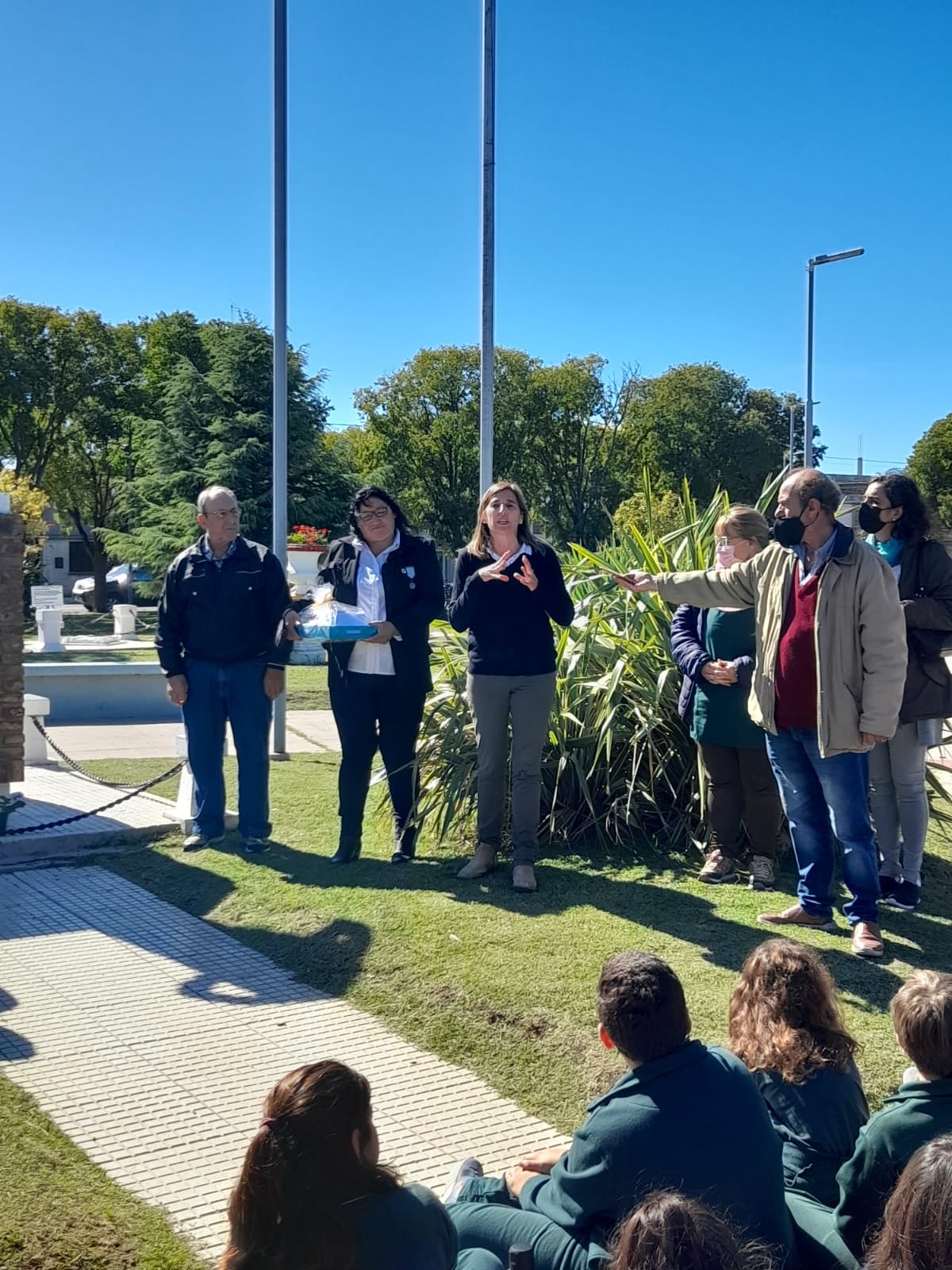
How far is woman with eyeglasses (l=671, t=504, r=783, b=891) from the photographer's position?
539 cm

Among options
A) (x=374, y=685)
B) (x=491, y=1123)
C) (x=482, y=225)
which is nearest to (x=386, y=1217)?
(x=491, y=1123)

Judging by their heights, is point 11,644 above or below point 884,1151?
above

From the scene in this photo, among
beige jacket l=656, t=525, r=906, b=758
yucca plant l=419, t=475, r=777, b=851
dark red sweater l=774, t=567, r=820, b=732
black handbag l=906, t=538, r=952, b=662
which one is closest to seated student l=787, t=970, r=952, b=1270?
beige jacket l=656, t=525, r=906, b=758

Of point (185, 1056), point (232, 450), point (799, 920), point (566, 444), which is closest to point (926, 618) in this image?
point (799, 920)

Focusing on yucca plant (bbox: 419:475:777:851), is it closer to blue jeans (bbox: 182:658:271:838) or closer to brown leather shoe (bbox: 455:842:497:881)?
brown leather shoe (bbox: 455:842:497:881)

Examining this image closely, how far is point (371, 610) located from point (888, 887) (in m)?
2.78

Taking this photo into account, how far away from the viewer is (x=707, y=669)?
5402mm

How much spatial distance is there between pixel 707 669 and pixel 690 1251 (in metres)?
3.82

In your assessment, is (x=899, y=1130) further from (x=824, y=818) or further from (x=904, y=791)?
(x=904, y=791)

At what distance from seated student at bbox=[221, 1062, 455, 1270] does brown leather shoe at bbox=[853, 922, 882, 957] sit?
2871 millimetres

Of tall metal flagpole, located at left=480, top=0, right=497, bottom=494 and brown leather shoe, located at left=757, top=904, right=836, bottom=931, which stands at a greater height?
tall metal flagpole, located at left=480, top=0, right=497, bottom=494

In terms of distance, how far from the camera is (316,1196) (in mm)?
2012

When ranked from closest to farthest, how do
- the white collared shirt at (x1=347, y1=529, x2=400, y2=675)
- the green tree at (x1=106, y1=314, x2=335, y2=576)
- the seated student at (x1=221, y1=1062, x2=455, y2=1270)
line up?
the seated student at (x1=221, y1=1062, x2=455, y2=1270) → the white collared shirt at (x1=347, y1=529, x2=400, y2=675) → the green tree at (x1=106, y1=314, x2=335, y2=576)

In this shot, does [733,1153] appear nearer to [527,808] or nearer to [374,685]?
[527,808]
